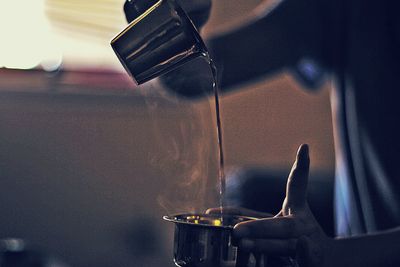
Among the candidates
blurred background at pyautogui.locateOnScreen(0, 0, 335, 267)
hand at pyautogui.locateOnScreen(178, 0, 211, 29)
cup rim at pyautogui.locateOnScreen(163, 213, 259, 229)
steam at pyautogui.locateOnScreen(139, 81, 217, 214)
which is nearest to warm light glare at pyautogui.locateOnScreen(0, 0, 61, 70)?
blurred background at pyautogui.locateOnScreen(0, 0, 335, 267)

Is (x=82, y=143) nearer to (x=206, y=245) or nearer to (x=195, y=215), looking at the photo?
(x=195, y=215)

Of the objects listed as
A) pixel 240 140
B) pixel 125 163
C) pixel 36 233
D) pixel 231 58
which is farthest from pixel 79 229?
pixel 231 58

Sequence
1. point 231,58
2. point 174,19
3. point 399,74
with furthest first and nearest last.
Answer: point 231,58, point 399,74, point 174,19

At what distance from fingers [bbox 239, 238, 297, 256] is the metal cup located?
34cm

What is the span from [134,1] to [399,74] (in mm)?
592

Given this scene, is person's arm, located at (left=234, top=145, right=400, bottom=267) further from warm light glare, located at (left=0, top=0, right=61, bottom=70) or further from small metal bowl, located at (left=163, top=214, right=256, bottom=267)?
warm light glare, located at (left=0, top=0, right=61, bottom=70)

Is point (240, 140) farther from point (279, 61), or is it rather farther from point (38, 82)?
point (279, 61)

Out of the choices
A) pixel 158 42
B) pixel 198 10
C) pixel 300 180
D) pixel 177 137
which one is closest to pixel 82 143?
pixel 177 137

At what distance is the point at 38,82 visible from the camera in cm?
234

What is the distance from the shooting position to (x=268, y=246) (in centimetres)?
71

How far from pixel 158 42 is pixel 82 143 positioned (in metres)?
1.60

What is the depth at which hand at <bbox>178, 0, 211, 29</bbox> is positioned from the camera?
106 centimetres

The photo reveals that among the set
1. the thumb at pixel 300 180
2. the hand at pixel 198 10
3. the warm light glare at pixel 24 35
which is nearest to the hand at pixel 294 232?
the thumb at pixel 300 180

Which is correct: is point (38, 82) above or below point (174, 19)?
above
